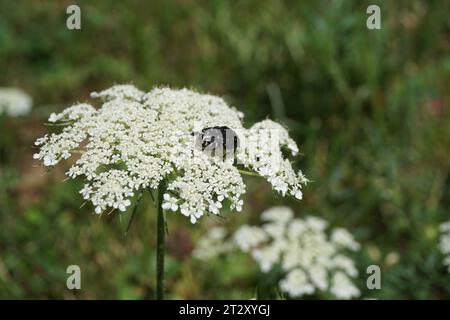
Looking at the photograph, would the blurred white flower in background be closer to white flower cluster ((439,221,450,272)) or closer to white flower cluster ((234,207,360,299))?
white flower cluster ((234,207,360,299))

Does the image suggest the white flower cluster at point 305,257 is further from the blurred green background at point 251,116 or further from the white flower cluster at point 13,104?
the white flower cluster at point 13,104

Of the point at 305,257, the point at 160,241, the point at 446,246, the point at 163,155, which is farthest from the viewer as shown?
the point at 305,257

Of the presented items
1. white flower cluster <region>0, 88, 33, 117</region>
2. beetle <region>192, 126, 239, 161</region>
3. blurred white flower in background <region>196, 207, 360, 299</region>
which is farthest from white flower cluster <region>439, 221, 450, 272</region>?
white flower cluster <region>0, 88, 33, 117</region>

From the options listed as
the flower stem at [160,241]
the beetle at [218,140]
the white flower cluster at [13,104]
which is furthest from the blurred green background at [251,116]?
the beetle at [218,140]

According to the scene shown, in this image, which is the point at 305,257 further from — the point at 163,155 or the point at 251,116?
the point at 251,116

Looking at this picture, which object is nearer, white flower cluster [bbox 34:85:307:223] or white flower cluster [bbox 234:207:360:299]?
white flower cluster [bbox 34:85:307:223]

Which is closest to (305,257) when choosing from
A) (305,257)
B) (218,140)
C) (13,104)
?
(305,257)
